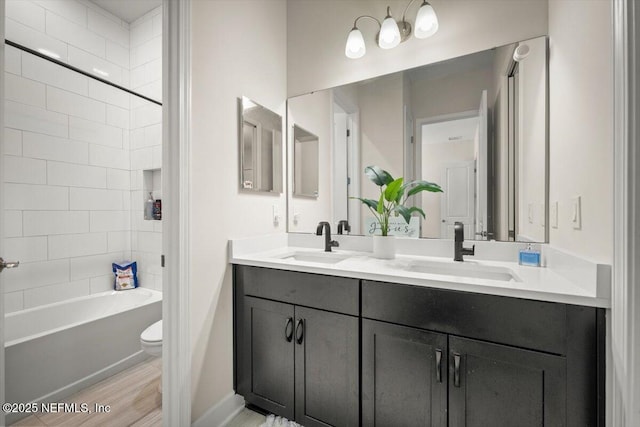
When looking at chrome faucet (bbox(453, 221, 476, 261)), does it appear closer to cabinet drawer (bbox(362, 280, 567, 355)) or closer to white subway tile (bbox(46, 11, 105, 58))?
cabinet drawer (bbox(362, 280, 567, 355))

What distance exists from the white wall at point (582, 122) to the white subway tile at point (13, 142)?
3193mm

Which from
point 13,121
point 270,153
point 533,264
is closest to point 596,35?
point 533,264

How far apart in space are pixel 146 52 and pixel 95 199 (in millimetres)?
1393

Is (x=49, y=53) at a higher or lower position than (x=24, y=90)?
higher

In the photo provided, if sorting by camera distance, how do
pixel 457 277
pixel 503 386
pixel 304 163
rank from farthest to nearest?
pixel 304 163 → pixel 457 277 → pixel 503 386

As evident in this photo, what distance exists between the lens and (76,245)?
225cm

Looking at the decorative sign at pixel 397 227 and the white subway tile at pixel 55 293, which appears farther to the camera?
the white subway tile at pixel 55 293

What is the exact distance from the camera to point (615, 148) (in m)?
0.75

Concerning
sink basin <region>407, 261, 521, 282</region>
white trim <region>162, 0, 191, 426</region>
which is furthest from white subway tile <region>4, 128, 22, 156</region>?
sink basin <region>407, 261, 521, 282</region>

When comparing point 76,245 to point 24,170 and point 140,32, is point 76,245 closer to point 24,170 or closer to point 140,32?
point 24,170

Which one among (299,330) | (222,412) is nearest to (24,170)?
(222,412)

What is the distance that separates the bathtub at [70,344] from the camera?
4.84ft

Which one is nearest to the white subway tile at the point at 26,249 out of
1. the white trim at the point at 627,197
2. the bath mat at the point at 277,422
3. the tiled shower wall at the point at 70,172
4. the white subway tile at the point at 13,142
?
the tiled shower wall at the point at 70,172

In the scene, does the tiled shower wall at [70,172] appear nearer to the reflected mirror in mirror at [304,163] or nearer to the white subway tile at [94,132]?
the white subway tile at [94,132]
